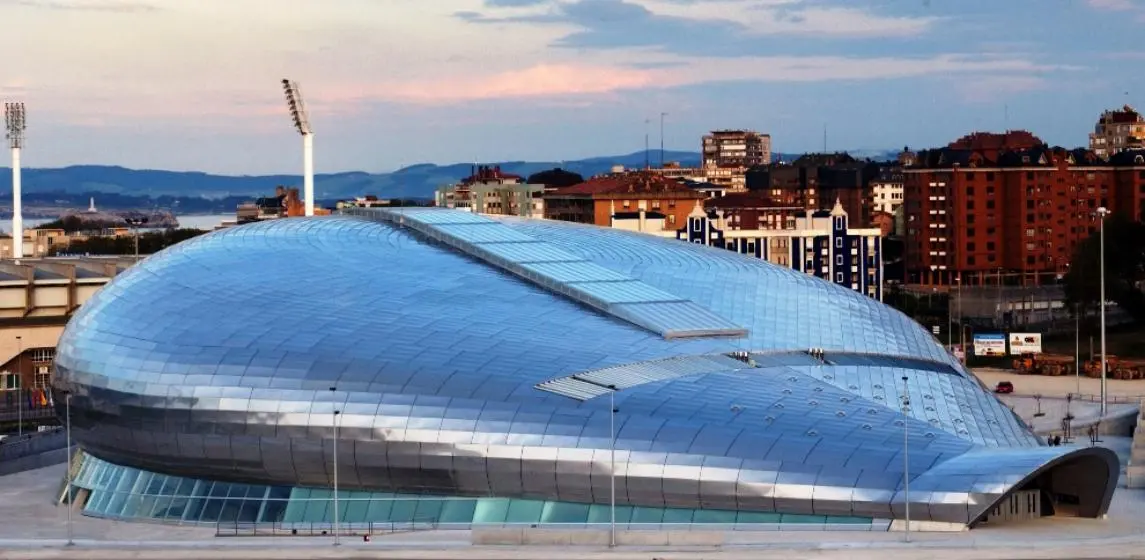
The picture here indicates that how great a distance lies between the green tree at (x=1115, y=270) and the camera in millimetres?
169500

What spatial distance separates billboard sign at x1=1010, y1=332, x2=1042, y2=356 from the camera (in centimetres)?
15438

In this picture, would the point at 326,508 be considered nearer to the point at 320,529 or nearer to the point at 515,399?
the point at 320,529

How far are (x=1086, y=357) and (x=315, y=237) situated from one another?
263 ft

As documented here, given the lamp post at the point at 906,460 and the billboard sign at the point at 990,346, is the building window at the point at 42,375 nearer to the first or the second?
the billboard sign at the point at 990,346

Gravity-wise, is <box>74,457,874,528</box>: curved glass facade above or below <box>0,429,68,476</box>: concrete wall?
above

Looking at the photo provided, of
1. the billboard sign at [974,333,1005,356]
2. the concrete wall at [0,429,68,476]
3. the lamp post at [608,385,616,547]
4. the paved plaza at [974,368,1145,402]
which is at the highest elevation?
the lamp post at [608,385,616,547]

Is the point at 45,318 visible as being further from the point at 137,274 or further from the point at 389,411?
the point at 389,411

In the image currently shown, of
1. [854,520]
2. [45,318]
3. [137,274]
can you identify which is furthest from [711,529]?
[45,318]

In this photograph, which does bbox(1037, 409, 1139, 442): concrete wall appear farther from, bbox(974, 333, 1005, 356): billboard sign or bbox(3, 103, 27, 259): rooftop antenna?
bbox(3, 103, 27, 259): rooftop antenna

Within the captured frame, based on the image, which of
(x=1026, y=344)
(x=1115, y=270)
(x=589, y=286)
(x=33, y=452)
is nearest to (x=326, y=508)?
(x=589, y=286)

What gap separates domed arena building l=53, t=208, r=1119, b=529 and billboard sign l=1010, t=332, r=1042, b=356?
2561 inches

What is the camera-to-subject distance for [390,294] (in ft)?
269

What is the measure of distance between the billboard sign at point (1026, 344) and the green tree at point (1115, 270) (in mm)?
14742

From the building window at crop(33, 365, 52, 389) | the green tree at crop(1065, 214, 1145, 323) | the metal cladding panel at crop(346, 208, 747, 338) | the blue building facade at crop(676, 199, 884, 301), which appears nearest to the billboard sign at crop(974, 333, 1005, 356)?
the green tree at crop(1065, 214, 1145, 323)
